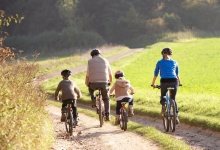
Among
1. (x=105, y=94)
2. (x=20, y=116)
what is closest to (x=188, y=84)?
(x=105, y=94)

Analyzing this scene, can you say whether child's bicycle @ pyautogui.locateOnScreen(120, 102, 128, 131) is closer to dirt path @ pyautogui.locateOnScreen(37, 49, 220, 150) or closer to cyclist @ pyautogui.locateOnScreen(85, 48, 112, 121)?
dirt path @ pyautogui.locateOnScreen(37, 49, 220, 150)

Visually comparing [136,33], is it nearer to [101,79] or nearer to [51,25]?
[51,25]

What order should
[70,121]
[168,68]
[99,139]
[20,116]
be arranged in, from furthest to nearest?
1. [168,68]
2. [70,121]
3. [99,139]
4. [20,116]

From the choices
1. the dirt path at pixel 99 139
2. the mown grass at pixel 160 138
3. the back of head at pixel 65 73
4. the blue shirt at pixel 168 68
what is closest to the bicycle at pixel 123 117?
the dirt path at pixel 99 139

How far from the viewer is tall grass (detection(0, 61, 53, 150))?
27.3ft

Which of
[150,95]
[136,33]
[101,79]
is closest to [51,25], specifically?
[136,33]

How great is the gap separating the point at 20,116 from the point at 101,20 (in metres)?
95.9

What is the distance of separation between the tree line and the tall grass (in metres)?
76.7

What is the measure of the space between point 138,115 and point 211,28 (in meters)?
78.4

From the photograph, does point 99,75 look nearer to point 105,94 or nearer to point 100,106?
point 105,94

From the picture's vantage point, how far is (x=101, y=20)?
104312mm

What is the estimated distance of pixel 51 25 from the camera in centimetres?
10775

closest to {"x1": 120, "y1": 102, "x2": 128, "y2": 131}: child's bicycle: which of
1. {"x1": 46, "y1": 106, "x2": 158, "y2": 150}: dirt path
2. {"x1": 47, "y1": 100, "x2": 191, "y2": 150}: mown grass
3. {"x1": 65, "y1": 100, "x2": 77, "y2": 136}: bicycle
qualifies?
{"x1": 46, "y1": 106, "x2": 158, "y2": 150}: dirt path

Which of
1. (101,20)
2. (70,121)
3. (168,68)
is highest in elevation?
(101,20)
